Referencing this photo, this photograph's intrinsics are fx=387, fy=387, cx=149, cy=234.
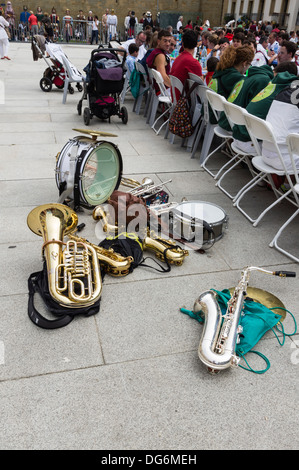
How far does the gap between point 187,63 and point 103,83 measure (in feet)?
4.61

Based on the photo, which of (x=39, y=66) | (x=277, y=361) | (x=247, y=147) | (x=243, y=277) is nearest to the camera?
(x=277, y=361)

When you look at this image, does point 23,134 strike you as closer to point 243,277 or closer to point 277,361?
point 243,277

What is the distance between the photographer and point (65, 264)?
8.62 ft

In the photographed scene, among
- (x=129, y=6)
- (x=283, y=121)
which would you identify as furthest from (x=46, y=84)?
(x=129, y=6)

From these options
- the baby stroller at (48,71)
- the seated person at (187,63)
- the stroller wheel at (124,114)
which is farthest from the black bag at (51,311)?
the baby stroller at (48,71)

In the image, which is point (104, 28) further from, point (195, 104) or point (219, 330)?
point (219, 330)

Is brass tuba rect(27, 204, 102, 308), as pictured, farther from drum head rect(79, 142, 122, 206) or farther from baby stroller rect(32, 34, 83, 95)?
baby stroller rect(32, 34, 83, 95)

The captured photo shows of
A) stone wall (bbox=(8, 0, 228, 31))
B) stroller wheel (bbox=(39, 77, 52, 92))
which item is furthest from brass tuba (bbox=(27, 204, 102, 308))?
stone wall (bbox=(8, 0, 228, 31))

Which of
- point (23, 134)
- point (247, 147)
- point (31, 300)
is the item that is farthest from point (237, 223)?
point (23, 134)

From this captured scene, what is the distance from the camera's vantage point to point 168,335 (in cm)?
253

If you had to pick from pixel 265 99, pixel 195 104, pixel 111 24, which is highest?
pixel 111 24
